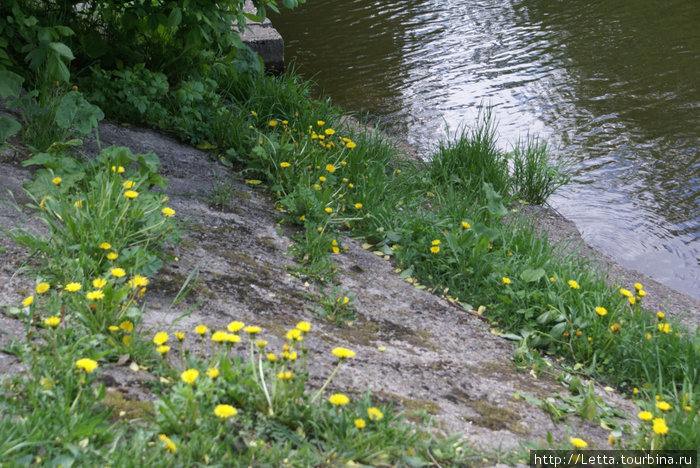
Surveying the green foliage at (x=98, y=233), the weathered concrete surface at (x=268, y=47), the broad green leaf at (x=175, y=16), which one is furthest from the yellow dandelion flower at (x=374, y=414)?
the weathered concrete surface at (x=268, y=47)

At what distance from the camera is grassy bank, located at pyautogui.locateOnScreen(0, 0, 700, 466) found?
6.12ft

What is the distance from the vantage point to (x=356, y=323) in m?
2.93

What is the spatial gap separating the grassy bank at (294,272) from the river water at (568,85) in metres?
0.79

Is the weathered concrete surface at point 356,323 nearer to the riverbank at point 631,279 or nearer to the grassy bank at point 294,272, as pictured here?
the grassy bank at point 294,272

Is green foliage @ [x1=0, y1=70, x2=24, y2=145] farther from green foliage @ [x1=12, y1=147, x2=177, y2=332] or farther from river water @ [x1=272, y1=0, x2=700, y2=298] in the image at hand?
river water @ [x1=272, y1=0, x2=700, y2=298]

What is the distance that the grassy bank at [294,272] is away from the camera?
6.12 ft

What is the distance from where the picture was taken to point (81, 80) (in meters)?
4.27

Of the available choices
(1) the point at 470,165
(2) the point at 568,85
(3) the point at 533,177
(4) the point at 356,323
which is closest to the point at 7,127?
(4) the point at 356,323

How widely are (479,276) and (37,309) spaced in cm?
216

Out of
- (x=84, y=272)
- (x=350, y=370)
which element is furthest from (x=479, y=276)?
(x=84, y=272)

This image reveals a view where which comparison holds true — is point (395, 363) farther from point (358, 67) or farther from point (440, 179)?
point (358, 67)

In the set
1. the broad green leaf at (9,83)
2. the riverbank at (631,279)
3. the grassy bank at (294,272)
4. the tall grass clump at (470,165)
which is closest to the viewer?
the grassy bank at (294,272)

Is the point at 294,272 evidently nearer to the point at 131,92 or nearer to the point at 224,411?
the point at 224,411

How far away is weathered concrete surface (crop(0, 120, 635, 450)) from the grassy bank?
0.09 metres
